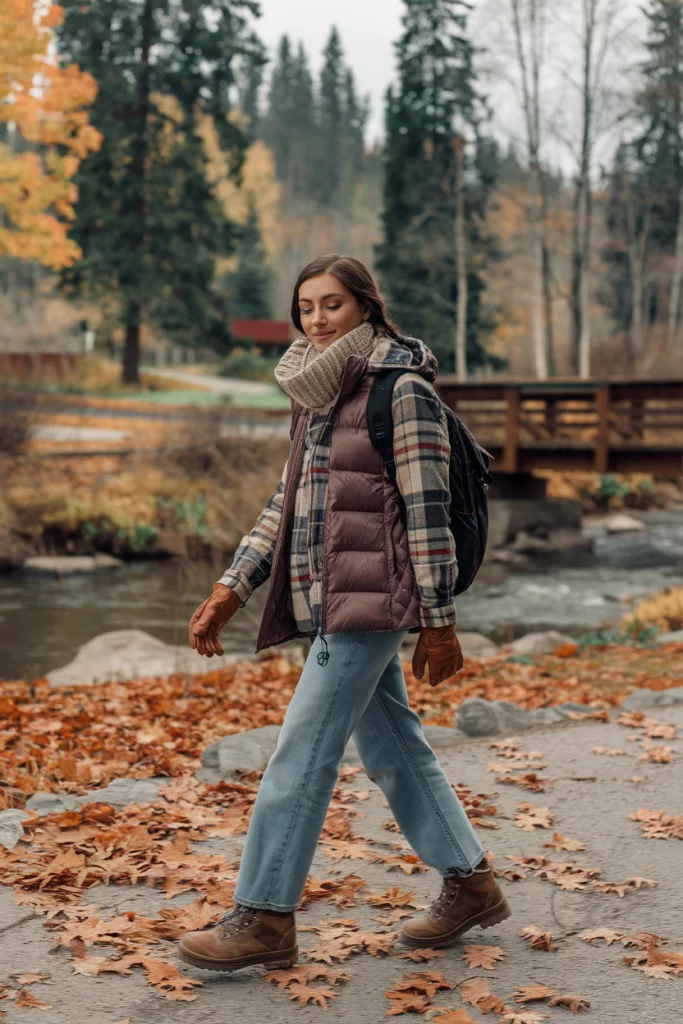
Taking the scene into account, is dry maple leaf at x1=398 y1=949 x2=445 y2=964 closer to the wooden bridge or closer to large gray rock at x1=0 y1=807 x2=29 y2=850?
large gray rock at x1=0 y1=807 x2=29 y2=850

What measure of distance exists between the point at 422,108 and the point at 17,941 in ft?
120

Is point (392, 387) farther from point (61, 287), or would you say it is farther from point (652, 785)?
point (61, 287)

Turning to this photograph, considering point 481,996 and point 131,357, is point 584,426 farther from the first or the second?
point 481,996

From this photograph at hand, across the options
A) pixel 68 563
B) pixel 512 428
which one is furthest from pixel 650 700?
pixel 512 428

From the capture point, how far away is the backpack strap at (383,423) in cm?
315

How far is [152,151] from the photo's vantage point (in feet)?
112

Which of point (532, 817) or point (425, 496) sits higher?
point (425, 496)

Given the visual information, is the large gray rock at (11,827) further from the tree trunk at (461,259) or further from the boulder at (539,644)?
the tree trunk at (461,259)

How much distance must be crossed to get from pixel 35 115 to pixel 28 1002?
587 inches

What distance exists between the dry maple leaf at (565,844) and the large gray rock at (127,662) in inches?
205

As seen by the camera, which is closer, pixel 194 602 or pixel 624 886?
pixel 624 886

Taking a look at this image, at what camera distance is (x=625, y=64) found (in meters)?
30.3

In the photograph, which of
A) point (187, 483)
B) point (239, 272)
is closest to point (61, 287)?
point (187, 483)

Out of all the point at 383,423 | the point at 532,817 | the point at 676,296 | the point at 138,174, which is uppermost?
the point at 138,174
